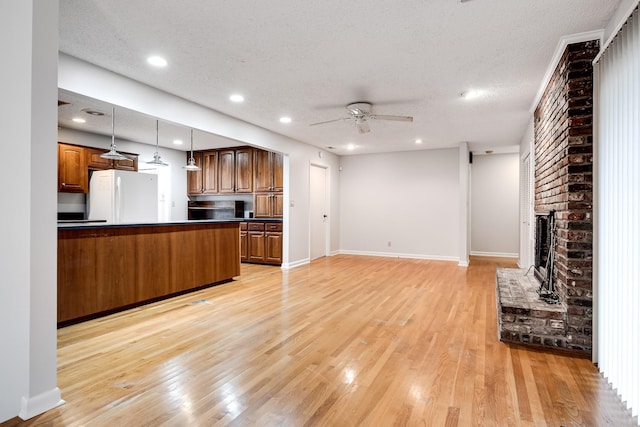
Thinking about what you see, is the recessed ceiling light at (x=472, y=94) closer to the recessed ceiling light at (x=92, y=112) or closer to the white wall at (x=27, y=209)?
the white wall at (x=27, y=209)

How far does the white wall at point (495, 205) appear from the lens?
7.71m

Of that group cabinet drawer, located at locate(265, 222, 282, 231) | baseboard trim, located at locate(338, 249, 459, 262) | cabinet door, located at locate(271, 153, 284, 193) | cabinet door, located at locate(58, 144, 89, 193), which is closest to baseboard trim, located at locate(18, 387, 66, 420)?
cabinet drawer, located at locate(265, 222, 282, 231)

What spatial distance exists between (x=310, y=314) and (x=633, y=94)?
308 centimetres

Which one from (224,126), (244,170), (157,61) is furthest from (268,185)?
(157,61)

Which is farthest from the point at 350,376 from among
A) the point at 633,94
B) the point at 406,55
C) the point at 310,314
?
the point at 406,55

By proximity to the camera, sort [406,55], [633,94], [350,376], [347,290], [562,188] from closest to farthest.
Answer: [633,94] → [350,376] → [562,188] → [406,55] → [347,290]

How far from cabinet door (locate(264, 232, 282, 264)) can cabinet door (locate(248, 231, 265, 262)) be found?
10 cm

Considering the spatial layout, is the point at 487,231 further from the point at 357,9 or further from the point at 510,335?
the point at 357,9

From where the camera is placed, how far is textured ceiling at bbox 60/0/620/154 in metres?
2.28

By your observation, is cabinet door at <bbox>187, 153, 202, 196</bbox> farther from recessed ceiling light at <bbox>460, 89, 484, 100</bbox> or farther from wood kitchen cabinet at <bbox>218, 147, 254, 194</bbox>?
recessed ceiling light at <bbox>460, 89, 484, 100</bbox>

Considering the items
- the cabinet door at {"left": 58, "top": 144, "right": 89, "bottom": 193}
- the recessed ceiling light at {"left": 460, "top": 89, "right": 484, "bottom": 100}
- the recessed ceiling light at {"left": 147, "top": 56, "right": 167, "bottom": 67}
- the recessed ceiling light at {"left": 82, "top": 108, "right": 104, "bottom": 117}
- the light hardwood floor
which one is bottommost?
the light hardwood floor

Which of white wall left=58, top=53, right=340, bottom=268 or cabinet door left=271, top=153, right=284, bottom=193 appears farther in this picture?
cabinet door left=271, top=153, right=284, bottom=193

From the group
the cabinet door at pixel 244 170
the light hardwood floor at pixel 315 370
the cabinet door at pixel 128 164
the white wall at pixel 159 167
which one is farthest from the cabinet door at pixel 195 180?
the light hardwood floor at pixel 315 370

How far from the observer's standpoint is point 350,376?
2229 mm
